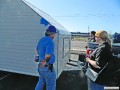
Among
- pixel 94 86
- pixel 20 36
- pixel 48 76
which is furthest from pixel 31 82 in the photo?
Result: pixel 94 86

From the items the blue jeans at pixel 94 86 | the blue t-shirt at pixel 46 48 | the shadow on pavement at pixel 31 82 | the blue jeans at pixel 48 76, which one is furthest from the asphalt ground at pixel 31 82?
the blue jeans at pixel 94 86

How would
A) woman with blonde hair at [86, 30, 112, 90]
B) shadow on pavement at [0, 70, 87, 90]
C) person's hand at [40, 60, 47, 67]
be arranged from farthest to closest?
shadow on pavement at [0, 70, 87, 90] → person's hand at [40, 60, 47, 67] → woman with blonde hair at [86, 30, 112, 90]

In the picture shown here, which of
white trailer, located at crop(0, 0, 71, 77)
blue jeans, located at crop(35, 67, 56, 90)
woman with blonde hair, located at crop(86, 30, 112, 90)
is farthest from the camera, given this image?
white trailer, located at crop(0, 0, 71, 77)

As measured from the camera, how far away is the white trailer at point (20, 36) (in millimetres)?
7170

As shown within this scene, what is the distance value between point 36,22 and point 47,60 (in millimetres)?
2490

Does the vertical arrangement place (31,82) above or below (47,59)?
below

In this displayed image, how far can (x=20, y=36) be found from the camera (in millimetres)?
7453

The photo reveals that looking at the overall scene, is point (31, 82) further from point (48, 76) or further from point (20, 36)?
point (48, 76)

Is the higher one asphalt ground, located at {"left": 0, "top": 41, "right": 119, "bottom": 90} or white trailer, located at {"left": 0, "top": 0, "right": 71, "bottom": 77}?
white trailer, located at {"left": 0, "top": 0, "right": 71, "bottom": 77}

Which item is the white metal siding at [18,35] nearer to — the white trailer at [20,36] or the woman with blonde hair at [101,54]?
the white trailer at [20,36]

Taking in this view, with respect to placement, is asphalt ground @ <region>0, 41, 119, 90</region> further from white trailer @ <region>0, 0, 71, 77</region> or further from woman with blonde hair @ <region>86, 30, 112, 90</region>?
woman with blonde hair @ <region>86, 30, 112, 90</region>

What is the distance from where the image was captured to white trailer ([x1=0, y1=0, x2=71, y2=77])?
23.5ft

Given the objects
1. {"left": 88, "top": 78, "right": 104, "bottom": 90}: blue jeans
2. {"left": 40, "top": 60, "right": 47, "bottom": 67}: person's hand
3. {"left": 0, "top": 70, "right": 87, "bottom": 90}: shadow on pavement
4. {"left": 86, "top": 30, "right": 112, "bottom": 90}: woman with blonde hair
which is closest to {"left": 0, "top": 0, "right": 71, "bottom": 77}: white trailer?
{"left": 0, "top": 70, "right": 87, "bottom": 90}: shadow on pavement

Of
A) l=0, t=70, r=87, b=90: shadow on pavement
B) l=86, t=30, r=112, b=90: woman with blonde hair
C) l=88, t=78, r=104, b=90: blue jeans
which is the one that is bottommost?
l=0, t=70, r=87, b=90: shadow on pavement
